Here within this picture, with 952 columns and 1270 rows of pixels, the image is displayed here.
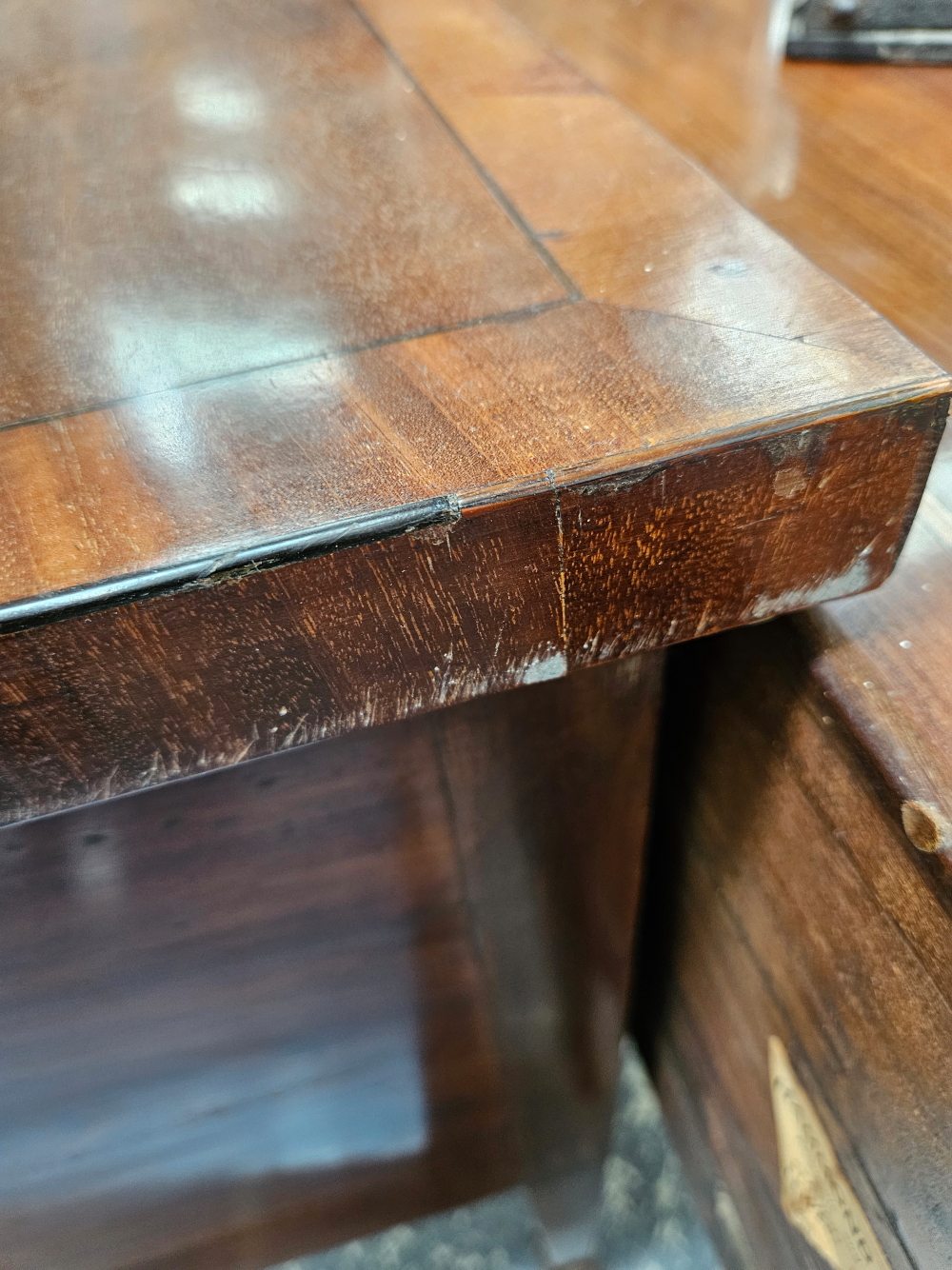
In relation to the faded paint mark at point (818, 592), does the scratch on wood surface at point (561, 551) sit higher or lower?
higher

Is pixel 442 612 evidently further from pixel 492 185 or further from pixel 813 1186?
pixel 813 1186

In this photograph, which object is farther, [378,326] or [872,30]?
[872,30]

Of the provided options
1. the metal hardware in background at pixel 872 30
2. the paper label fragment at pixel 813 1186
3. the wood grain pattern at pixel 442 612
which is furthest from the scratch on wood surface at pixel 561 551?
the metal hardware in background at pixel 872 30

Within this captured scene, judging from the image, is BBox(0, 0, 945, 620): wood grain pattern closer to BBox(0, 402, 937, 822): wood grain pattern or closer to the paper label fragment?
BBox(0, 402, 937, 822): wood grain pattern

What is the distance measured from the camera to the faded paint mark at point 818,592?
28 cm

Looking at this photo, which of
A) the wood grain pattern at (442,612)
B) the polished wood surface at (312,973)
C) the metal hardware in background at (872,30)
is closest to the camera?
the wood grain pattern at (442,612)

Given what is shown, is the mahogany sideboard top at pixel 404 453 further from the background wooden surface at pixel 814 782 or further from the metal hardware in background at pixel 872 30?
the metal hardware in background at pixel 872 30

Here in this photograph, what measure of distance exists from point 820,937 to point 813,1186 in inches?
6.1

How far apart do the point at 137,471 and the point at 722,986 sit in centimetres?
44

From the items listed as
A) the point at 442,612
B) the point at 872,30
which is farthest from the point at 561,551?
the point at 872,30

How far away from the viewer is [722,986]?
534mm

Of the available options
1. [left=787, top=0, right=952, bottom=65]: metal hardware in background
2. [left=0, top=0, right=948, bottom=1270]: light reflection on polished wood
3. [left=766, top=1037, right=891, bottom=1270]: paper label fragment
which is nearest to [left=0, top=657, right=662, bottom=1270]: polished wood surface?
[left=0, top=0, right=948, bottom=1270]: light reflection on polished wood

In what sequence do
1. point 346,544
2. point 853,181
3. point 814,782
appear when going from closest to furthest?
point 346,544 → point 814,782 → point 853,181

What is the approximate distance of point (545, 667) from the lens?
0.90 ft
